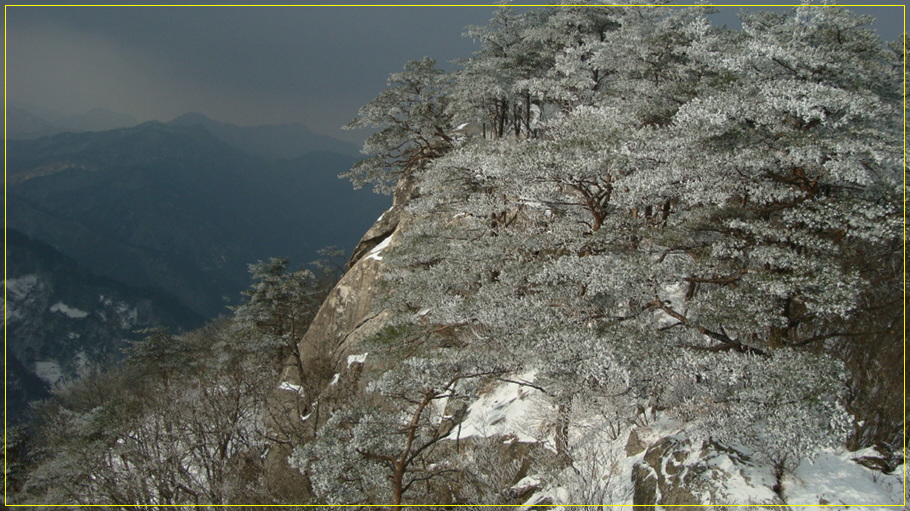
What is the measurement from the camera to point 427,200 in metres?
13.7

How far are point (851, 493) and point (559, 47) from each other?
1831 centimetres

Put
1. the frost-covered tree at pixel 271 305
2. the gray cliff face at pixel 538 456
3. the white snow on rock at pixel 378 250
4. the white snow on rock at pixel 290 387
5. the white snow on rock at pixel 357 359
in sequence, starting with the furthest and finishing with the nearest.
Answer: the frost-covered tree at pixel 271 305 → the white snow on rock at pixel 378 250 → the white snow on rock at pixel 290 387 → the white snow on rock at pixel 357 359 → the gray cliff face at pixel 538 456

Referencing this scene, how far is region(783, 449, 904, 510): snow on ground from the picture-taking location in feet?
22.7

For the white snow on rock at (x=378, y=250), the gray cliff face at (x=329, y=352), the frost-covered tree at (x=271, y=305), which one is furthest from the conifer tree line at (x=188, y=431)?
the white snow on rock at (x=378, y=250)

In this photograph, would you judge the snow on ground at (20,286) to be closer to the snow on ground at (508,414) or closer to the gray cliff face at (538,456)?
the gray cliff face at (538,456)

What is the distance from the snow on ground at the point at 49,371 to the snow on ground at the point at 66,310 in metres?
15.8

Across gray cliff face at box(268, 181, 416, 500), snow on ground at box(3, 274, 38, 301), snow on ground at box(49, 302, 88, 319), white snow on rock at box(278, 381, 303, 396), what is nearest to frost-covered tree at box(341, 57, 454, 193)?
gray cliff face at box(268, 181, 416, 500)

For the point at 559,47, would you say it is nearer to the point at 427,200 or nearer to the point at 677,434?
the point at 427,200

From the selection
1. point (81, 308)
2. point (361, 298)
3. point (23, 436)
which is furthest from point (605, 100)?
point (81, 308)

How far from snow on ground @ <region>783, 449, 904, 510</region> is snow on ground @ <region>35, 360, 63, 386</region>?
166 m

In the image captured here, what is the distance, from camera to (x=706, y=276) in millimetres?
9117

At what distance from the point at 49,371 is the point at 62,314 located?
63.3ft

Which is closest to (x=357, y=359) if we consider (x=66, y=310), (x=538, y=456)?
(x=538, y=456)

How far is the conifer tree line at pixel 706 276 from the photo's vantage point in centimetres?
701
